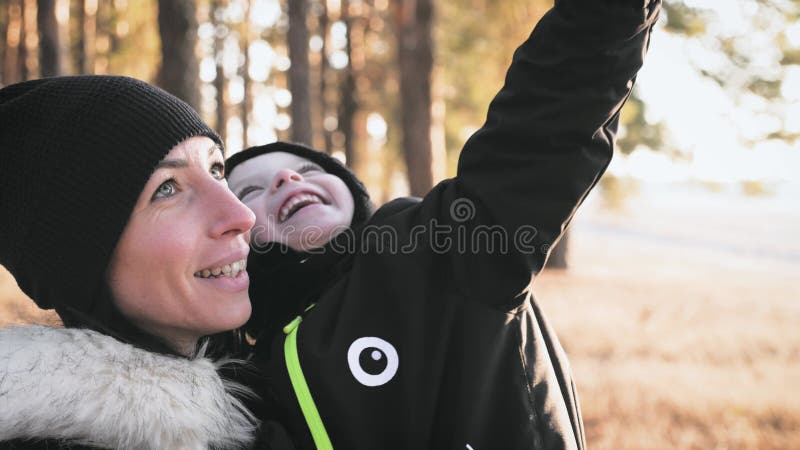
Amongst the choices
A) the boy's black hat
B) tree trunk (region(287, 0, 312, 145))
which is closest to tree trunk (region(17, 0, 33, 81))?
tree trunk (region(287, 0, 312, 145))

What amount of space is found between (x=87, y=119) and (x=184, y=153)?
10.0 inches

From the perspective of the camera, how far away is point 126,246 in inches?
64.3

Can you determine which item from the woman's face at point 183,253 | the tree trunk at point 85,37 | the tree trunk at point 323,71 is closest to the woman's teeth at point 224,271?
the woman's face at point 183,253

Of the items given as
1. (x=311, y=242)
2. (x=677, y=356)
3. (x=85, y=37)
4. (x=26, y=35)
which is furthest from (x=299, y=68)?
(x=311, y=242)

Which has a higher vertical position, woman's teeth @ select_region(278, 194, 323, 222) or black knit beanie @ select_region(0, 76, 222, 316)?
black knit beanie @ select_region(0, 76, 222, 316)

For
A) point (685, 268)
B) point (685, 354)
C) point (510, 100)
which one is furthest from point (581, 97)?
point (685, 268)

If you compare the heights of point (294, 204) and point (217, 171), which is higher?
point (217, 171)

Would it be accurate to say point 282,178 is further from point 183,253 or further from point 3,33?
point 3,33

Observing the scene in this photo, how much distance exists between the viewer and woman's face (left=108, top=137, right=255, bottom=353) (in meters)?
1.62

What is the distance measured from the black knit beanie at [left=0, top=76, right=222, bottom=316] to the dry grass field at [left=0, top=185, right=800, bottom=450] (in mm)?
462

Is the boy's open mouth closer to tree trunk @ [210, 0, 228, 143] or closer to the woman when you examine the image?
the woman

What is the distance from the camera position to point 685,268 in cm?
1912

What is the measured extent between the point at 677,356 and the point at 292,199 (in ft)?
18.2

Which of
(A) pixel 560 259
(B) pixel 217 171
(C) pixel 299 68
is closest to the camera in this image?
(B) pixel 217 171
